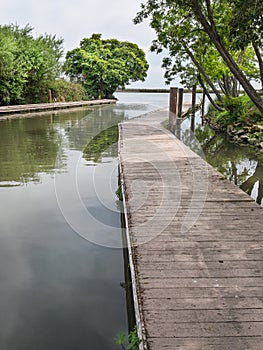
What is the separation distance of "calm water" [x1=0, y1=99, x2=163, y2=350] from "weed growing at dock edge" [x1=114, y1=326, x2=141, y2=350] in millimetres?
82

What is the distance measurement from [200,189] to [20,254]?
2543mm

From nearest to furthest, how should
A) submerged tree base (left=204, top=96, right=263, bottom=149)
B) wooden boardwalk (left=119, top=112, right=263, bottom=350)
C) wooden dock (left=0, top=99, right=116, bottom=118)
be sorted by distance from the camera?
wooden boardwalk (left=119, top=112, right=263, bottom=350) → submerged tree base (left=204, top=96, right=263, bottom=149) → wooden dock (left=0, top=99, right=116, bottom=118)

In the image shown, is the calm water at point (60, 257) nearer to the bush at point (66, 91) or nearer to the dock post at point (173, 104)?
the dock post at point (173, 104)

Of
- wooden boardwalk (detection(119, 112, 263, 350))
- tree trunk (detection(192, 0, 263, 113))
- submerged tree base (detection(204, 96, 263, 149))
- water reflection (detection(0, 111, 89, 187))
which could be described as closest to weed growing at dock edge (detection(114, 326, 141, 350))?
wooden boardwalk (detection(119, 112, 263, 350))

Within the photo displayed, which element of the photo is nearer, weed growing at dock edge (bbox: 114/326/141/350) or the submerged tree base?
weed growing at dock edge (bbox: 114/326/141/350)

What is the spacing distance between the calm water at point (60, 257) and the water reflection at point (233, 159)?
9.02 feet

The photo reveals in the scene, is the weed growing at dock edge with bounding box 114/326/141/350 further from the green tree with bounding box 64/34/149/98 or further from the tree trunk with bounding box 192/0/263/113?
the green tree with bounding box 64/34/149/98

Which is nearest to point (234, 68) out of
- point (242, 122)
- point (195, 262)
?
point (195, 262)

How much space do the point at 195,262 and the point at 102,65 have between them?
30.7 metres

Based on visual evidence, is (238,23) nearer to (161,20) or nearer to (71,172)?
(71,172)

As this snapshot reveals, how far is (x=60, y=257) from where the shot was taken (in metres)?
4.07

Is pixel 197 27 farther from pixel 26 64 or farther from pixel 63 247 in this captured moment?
pixel 26 64

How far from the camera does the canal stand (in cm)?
295

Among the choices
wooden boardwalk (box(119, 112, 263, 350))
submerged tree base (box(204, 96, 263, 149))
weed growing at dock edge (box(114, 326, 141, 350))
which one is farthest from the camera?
submerged tree base (box(204, 96, 263, 149))
